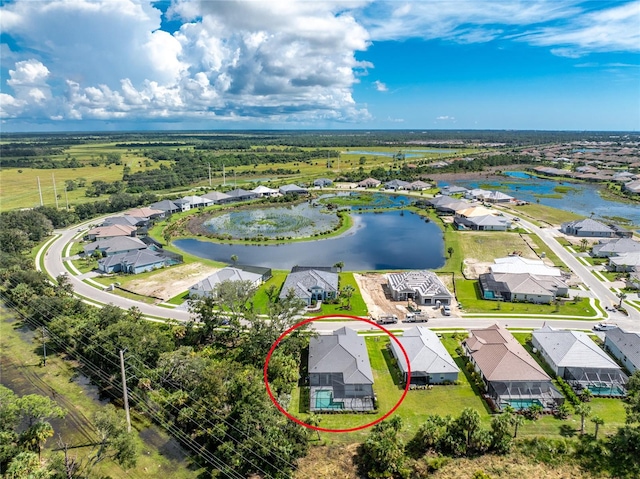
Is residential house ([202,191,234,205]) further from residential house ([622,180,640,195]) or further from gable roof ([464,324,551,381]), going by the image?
residential house ([622,180,640,195])

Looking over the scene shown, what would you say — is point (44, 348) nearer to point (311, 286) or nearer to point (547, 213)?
point (311, 286)

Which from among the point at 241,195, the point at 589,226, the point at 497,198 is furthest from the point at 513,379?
the point at 241,195

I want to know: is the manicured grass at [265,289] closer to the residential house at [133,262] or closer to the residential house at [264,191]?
the residential house at [133,262]

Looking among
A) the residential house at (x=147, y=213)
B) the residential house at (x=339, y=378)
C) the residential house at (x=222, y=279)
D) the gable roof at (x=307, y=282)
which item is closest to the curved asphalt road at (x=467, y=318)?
the residential house at (x=222, y=279)

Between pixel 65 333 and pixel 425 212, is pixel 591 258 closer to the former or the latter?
pixel 425 212

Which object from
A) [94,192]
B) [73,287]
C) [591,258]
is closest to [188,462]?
[73,287]

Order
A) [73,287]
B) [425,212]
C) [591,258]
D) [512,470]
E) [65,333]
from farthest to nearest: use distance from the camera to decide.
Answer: [425,212] → [591,258] → [73,287] → [65,333] → [512,470]

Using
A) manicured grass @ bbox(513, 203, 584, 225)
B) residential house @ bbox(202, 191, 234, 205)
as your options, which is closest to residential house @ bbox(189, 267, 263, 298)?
residential house @ bbox(202, 191, 234, 205)
